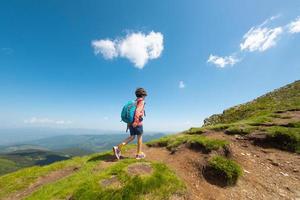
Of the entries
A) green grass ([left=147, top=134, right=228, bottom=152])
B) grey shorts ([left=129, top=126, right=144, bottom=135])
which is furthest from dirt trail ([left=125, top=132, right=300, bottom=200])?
grey shorts ([left=129, top=126, right=144, bottom=135])

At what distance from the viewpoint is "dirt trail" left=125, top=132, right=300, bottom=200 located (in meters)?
6.70

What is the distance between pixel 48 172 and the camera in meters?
10.9

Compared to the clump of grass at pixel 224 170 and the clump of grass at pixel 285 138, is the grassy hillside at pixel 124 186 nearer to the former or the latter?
the clump of grass at pixel 224 170

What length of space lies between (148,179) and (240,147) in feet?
22.0

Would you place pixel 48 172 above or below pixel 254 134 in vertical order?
below

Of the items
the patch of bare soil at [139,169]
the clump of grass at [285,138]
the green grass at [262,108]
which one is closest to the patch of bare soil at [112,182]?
the patch of bare soil at [139,169]

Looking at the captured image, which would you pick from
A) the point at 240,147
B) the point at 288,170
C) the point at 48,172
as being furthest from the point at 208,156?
the point at 48,172

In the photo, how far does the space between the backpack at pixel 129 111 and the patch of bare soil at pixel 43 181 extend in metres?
4.35

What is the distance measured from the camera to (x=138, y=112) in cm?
966

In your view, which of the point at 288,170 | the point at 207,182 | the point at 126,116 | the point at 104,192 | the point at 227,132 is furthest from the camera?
the point at 227,132

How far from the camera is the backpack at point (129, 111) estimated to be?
965 cm

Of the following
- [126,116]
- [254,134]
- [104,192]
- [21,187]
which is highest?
[126,116]

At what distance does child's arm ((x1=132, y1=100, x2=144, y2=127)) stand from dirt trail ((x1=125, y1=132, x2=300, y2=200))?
2554 mm

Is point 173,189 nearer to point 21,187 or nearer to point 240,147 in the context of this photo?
point 240,147
